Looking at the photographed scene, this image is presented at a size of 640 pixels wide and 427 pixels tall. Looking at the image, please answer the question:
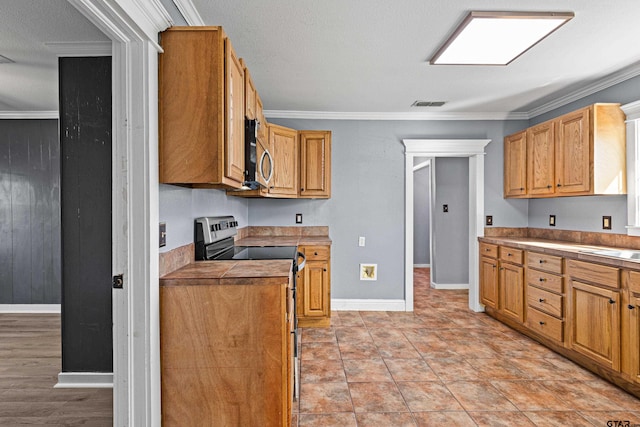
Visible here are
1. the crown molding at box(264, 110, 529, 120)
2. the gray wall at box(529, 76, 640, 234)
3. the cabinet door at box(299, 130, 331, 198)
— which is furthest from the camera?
the crown molding at box(264, 110, 529, 120)

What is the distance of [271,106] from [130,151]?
9.19 feet

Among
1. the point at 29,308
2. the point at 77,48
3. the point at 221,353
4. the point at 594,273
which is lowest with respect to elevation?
the point at 29,308

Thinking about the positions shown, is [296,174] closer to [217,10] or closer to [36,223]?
[217,10]

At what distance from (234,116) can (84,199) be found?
1.25 meters

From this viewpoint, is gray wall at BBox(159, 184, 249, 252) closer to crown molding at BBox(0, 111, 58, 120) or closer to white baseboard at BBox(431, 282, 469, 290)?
crown molding at BBox(0, 111, 58, 120)

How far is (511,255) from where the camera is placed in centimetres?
371

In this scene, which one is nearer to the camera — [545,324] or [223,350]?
[223,350]

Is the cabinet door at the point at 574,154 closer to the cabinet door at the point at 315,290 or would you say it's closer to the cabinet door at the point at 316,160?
the cabinet door at the point at 316,160

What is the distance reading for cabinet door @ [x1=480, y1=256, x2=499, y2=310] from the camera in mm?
3990

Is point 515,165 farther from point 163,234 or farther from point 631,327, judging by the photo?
point 163,234

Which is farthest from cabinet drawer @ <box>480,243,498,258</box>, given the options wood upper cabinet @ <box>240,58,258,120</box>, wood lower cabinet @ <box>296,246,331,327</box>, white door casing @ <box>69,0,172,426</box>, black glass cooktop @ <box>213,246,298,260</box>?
white door casing @ <box>69,0,172,426</box>

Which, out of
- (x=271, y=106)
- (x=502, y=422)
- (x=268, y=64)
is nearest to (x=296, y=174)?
(x=271, y=106)

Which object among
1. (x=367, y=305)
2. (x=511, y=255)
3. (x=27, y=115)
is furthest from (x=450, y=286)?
(x=27, y=115)

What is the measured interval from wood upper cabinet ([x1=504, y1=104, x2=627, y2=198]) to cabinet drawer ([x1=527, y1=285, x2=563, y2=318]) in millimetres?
936
